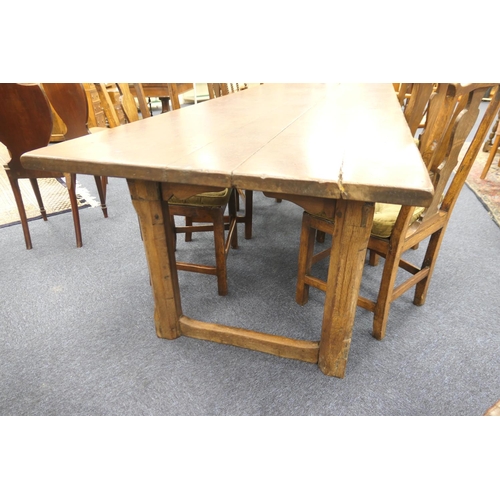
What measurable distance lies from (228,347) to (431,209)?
922mm

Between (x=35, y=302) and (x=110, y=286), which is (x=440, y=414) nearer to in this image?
(x=110, y=286)

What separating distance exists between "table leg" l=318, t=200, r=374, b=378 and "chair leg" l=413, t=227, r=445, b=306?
0.55 m

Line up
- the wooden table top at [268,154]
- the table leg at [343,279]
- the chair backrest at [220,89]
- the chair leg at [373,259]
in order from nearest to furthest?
the wooden table top at [268,154], the table leg at [343,279], the chair leg at [373,259], the chair backrest at [220,89]

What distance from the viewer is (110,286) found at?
5.72ft

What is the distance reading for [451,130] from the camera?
1102mm

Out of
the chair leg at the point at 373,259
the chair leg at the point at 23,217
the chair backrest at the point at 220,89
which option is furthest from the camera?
the chair backrest at the point at 220,89

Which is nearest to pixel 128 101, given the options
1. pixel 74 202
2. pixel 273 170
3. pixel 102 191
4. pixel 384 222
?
pixel 74 202

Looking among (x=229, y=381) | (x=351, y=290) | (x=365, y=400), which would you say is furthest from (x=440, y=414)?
(x=229, y=381)

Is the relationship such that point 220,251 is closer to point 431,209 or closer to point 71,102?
point 431,209

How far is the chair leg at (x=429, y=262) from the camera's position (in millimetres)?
1412

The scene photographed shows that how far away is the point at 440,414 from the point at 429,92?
1.62m

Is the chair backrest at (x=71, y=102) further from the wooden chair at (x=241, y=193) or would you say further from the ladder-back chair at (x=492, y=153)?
the ladder-back chair at (x=492, y=153)

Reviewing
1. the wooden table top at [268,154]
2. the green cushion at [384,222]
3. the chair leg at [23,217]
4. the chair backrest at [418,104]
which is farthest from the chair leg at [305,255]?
the chair leg at [23,217]

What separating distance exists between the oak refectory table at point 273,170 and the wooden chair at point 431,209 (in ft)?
0.38
